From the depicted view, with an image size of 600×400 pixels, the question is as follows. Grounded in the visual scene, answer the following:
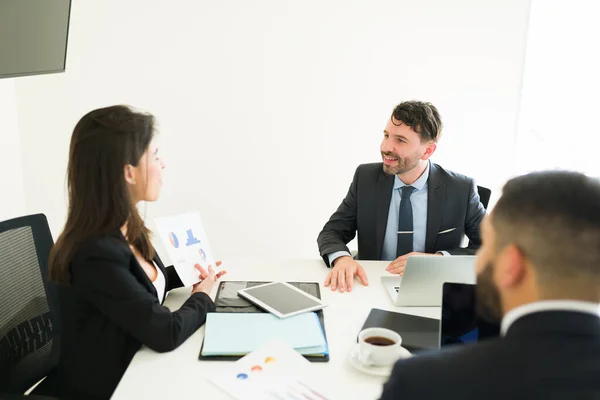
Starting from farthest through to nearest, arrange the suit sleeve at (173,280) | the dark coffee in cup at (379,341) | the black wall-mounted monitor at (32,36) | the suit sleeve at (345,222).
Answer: the suit sleeve at (345,222) → the black wall-mounted monitor at (32,36) → the suit sleeve at (173,280) → the dark coffee in cup at (379,341)

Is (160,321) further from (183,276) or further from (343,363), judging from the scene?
(343,363)

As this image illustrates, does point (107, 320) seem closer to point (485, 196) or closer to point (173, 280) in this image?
point (173, 280)

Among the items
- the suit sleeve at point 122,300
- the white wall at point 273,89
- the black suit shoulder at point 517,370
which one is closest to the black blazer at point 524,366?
the black suit shoulder at point 517,370

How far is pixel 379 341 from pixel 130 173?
2.51ft

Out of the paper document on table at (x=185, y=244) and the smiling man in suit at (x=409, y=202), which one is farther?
the smiling man in suit at (x=409, y=202)

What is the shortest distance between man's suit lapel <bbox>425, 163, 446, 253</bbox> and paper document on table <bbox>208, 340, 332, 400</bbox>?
1.07 meters

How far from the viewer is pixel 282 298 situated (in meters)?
1.58

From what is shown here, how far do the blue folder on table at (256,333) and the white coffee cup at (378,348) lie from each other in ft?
0.35

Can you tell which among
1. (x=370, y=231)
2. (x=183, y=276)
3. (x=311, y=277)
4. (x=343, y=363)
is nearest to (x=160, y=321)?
(x=183, y=276)

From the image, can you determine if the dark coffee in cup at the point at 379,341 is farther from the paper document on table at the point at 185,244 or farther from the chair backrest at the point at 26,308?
the chair backrest at the point at 26,308

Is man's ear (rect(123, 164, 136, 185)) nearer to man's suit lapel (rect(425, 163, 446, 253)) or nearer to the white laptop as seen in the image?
the white laptop

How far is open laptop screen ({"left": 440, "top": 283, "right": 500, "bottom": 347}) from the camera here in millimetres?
1161

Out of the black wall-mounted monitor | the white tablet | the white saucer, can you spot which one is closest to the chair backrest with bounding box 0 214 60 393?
the white tablet

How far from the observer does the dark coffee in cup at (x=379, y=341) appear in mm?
1217
